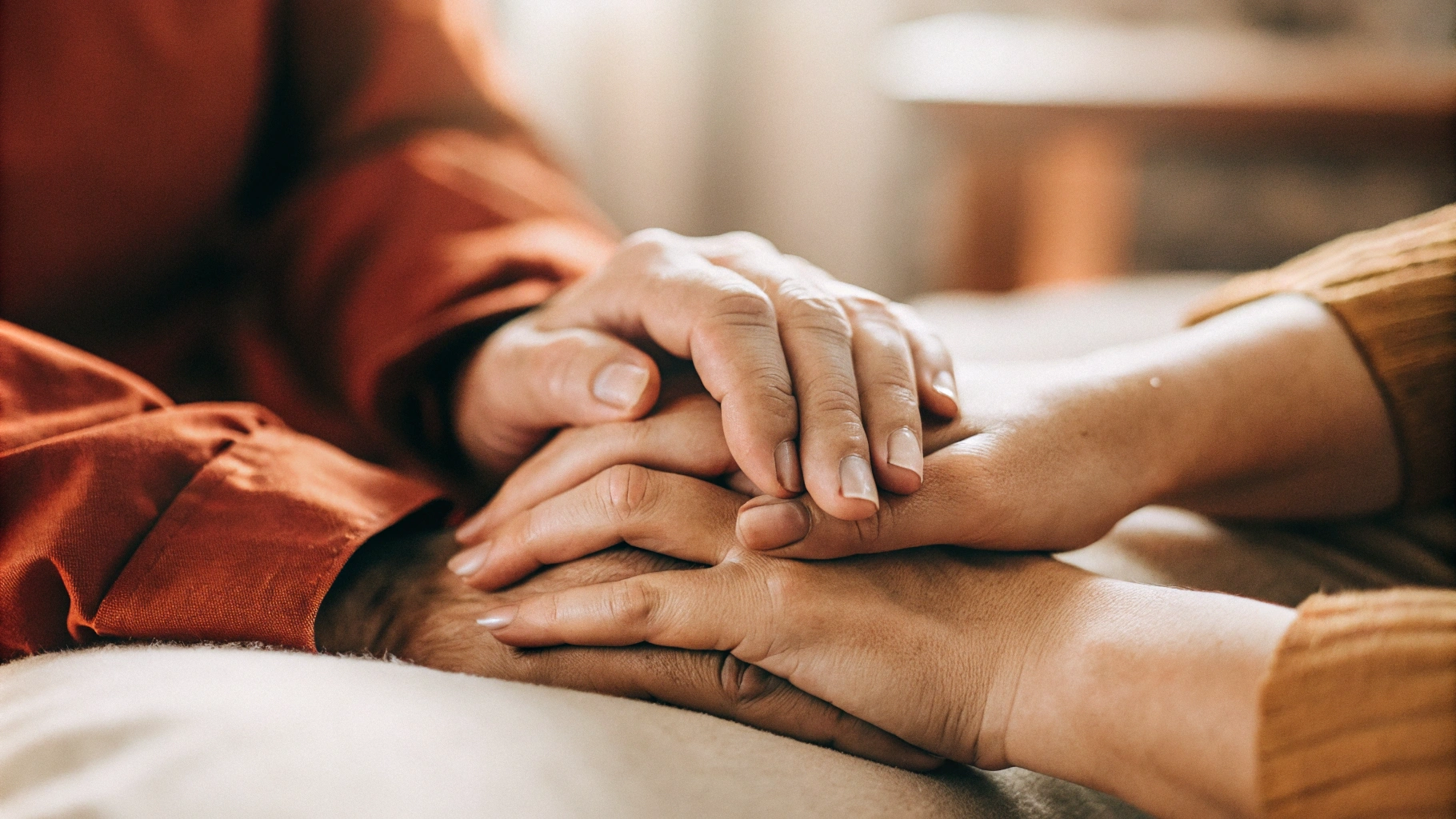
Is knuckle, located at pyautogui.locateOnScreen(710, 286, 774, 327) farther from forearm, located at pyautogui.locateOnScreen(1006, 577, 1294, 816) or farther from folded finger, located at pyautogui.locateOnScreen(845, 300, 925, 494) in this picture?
forearm, located at pyautogui.locateOnScreen(1006, 577, 1294, 816)

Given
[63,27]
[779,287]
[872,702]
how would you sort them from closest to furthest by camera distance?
[872,702] < [779,287] < [63,27]

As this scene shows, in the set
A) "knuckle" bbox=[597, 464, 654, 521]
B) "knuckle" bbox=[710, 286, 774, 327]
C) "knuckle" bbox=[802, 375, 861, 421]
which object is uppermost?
"knuckle" bbox=[710, 286, 774, 327]

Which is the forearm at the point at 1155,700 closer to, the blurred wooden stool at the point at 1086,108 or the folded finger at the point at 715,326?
the folded finger at the point at 715,326

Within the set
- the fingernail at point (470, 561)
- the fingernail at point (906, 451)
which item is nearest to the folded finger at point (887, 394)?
the fingernail at point (906, 451)

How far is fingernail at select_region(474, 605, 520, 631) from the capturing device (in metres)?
0.47

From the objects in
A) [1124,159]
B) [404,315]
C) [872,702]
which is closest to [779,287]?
[872,702]

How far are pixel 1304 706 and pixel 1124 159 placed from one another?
184 cm

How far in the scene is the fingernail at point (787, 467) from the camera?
477 millimetres

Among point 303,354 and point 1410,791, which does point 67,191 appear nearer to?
point 303,354

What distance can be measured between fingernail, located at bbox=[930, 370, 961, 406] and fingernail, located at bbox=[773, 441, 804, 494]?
0.33ft

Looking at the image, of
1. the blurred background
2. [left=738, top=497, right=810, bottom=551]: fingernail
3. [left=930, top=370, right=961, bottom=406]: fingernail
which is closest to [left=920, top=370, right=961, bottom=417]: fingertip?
[left=930, top=370, right=961, bottom=406]: fingernail

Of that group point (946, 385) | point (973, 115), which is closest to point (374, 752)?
point (946, 385)

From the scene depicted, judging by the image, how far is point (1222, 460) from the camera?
56 cm

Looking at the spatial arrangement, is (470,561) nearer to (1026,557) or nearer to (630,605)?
(630,605)
